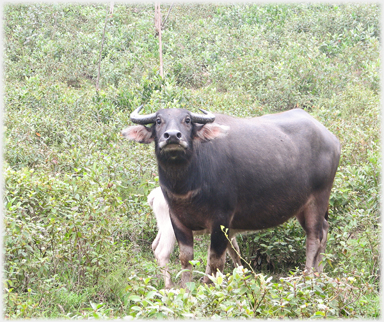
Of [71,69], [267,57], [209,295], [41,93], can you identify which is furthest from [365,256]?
[71,69]

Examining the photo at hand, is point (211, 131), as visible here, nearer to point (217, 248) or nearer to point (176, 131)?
point (176, 131)

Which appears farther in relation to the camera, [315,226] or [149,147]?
[149,147]

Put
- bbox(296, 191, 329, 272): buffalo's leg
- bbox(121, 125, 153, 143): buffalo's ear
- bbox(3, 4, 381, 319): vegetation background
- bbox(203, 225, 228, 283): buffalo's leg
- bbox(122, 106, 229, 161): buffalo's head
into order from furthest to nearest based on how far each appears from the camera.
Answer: bbox(296, 191, 329, 272): buffalo's leg, bbox(121, 125, 153, 143): buffalo's ear, bbox(203, 225, 228, 283): buffalo's leg, bbox(122, 106, 229, 161): buffalo's head, bbox(3, 4, 381, 319): vegetation background

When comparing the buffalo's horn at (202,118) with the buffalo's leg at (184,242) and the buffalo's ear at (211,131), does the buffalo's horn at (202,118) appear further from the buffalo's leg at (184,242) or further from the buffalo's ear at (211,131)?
the buffalo's leg at (184,242)

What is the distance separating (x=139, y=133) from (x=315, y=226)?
5.92 feet

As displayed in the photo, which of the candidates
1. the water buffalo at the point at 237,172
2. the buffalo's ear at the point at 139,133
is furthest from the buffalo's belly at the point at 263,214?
the buffalo's ear at the point at 139,133

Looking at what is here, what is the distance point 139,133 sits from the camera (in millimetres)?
4043

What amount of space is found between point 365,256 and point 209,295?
185 centimetres

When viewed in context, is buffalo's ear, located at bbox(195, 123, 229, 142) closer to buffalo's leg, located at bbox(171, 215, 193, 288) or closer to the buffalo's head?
the buffalo's head

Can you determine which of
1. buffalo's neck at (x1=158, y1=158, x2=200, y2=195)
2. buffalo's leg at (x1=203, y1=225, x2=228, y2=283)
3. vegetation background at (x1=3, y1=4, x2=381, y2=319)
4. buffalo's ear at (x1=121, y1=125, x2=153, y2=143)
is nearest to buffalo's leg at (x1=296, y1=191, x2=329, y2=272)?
vegetation background at (x1=3, y1=4, x2=381, y2=319)

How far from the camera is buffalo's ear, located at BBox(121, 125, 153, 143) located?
13.2 feet

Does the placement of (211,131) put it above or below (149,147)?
above

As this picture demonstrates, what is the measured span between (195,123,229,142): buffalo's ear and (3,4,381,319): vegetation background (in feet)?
3.08

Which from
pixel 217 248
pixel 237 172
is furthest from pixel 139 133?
pixel 217 248
